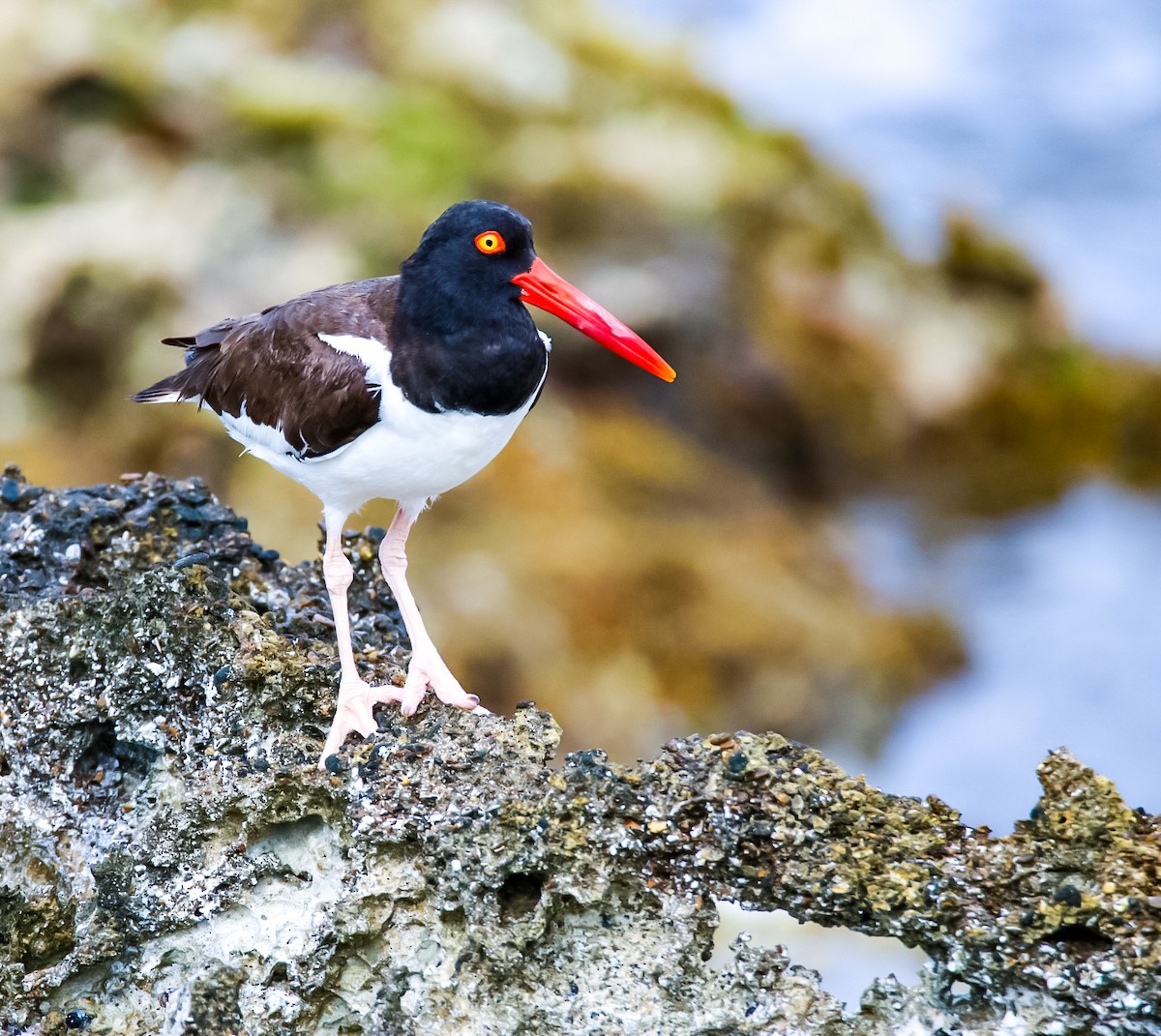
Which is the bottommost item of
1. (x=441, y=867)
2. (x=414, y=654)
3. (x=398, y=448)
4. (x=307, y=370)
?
(x=441, y=867)

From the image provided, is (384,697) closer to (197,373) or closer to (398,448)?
(398,448)

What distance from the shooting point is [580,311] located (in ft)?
13.2

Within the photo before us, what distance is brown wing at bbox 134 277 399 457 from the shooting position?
393cm

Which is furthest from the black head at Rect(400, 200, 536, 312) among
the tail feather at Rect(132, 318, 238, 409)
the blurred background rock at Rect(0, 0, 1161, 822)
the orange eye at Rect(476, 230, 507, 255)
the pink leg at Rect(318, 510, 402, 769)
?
the blurred background rock at Rect(0, 0, 1161, 822)

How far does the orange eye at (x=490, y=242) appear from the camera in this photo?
390 centimetres

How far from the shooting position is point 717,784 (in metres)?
3.16

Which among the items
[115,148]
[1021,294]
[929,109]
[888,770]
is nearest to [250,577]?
[888,770]

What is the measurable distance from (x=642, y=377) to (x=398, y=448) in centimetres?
808

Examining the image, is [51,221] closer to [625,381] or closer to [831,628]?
[625,381]

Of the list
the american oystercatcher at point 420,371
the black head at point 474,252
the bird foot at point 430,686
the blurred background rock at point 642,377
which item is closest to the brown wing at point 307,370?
the american oystercatcher at point 420,371

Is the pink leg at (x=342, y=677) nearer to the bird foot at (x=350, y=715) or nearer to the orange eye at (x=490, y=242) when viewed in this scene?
the bird foot at (x=350, y=715)

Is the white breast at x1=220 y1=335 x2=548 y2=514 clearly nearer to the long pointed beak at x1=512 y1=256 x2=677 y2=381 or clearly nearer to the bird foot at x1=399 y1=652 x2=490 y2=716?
the long pointed beak at x1=512 y1=256 x2=677 y2=381

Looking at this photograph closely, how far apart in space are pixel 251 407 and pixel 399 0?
468 inches

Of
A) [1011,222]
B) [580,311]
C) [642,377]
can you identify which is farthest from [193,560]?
[1011,222]
